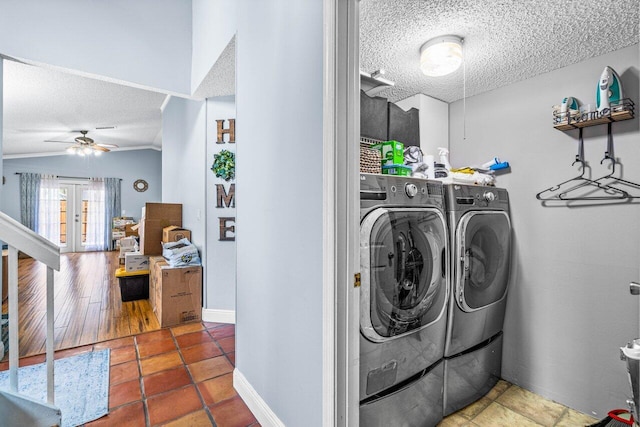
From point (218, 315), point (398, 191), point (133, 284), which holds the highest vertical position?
point (398, 191)

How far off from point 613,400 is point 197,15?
4262mm

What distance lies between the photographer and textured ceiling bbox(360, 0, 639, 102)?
1.48 meters

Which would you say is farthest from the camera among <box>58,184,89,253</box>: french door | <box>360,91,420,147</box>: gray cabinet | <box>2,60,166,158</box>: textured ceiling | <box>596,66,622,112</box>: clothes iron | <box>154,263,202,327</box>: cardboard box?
<box>58,184,89,253</box>: french door

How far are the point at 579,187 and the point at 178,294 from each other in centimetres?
334

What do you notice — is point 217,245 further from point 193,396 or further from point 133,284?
point 193,396

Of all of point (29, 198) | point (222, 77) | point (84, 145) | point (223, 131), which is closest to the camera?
point (222, 77)

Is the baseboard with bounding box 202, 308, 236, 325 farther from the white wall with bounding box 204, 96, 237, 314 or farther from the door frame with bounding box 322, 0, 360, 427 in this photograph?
the door frame with bounding box 322, 0, 360, 427

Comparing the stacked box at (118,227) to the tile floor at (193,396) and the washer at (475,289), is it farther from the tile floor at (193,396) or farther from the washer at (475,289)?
the washer at (475,289)

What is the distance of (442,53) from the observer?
176 centimetres

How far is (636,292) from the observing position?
0.67m

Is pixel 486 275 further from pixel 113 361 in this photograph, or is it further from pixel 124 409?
pixel 113 361

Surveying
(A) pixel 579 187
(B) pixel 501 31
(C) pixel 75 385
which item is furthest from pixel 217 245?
(A) pixel 579 187

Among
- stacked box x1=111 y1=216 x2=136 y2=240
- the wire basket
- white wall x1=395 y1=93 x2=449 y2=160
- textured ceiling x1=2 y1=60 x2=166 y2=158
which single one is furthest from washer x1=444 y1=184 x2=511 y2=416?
stacked box x1=111 y1=216 x2=136 y2=240

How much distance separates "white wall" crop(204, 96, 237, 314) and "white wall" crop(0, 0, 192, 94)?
40 cm
